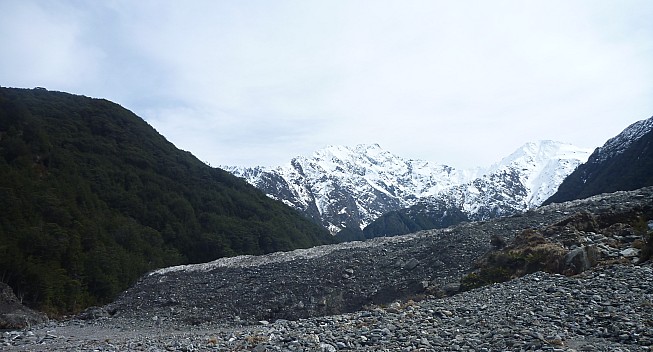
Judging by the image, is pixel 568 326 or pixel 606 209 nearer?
pixel 568 326

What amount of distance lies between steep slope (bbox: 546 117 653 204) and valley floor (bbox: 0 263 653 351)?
72898 millimetres

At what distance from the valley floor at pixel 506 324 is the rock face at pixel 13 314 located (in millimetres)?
14093

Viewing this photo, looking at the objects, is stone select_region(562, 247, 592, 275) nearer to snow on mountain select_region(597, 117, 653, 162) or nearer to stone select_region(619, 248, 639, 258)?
stone select_region(619, 248, 639, 258)

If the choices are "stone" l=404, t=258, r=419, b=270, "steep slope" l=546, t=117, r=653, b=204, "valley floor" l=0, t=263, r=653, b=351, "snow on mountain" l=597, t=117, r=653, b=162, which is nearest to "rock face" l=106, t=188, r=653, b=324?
"stone" l=404, t=258, r=419, b=270

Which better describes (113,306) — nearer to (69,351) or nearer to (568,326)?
(69,351)

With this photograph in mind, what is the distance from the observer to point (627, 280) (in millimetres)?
12180

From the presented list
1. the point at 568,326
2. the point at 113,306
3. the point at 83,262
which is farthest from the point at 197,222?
the point at 568,326

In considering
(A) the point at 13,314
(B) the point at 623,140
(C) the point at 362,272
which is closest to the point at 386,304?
(C) the point at 362,272

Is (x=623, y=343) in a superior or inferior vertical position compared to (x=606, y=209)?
inferior

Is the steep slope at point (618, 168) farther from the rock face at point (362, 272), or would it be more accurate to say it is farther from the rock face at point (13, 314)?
the rock face at point (13, 314)

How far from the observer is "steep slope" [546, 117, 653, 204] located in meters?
82.9

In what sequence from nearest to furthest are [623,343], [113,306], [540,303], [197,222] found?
1. [623,343]
2. [540,303]
3. [113,306]
4. [197,222]

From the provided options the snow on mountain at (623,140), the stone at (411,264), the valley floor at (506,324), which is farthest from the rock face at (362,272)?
the snow on mountain at (623,140)

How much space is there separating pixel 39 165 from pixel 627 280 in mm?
66292
